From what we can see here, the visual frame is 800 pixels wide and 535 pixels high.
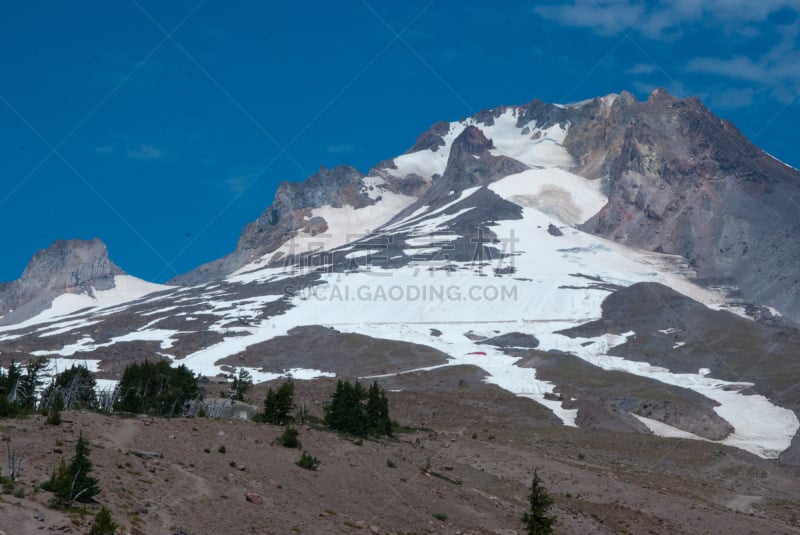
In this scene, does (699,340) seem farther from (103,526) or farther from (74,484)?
(103,526)

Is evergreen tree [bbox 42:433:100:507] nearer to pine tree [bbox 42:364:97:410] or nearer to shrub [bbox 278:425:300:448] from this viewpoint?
shrub [bbox 278:425:300:448]

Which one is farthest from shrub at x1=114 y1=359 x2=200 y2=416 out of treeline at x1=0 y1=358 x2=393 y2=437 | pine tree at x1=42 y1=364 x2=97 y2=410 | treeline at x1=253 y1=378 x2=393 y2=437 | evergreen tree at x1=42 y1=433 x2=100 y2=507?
evergreen tree at x1=42 y1=433 x2=100 y2=507

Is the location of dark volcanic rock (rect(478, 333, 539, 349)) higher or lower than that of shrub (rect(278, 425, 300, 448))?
higher

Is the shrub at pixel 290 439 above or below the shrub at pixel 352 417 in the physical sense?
below

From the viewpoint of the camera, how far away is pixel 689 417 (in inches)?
3374

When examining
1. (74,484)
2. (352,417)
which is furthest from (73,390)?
(74,484)

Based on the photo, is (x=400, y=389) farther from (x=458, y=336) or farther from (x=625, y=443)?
(x=458, y=336)

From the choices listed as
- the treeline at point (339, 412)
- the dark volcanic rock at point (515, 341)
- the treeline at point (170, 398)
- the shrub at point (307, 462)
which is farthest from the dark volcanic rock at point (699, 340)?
the shrub at point (307, 462)

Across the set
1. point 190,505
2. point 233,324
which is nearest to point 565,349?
point 233,324

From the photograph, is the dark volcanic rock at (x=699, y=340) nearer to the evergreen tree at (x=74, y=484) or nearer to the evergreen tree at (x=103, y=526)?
the evergreen tree at (x=74, y=484)

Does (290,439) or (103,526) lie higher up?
(290,439)

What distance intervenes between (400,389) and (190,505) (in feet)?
247

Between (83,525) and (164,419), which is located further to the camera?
(164,419)

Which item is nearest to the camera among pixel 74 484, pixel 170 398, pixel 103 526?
pixel 103 526
